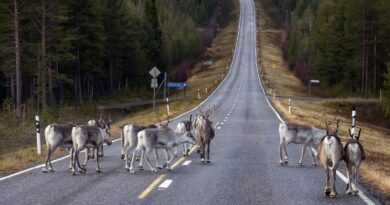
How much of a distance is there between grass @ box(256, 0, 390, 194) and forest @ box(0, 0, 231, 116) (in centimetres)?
1962

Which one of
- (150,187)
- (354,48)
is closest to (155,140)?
(150,187)

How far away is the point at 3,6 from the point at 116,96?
32.0 metres

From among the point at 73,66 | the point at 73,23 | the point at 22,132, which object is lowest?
the point at 22,132

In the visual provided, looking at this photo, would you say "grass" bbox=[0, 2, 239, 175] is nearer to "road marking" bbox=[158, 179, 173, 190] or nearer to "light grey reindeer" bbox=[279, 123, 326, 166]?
"road marking" bbox=[158, 179, 173, 190]

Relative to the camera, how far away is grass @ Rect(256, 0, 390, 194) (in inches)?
700

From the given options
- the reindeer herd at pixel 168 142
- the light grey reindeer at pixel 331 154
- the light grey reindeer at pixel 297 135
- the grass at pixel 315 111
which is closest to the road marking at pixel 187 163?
the reindeer herd at pixel 168 142

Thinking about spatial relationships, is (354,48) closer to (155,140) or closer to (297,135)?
(297,135)

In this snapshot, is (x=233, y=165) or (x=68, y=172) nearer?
(x=68, y=172)

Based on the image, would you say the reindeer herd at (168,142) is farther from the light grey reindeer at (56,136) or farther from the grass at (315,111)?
the grass at (315,111)

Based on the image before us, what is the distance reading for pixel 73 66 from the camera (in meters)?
60.7

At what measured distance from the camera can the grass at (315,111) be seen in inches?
700

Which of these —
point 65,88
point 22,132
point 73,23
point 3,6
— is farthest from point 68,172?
point 65,88

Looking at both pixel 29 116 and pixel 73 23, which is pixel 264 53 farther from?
pixel 29 116

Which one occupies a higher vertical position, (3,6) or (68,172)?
(3,6)
